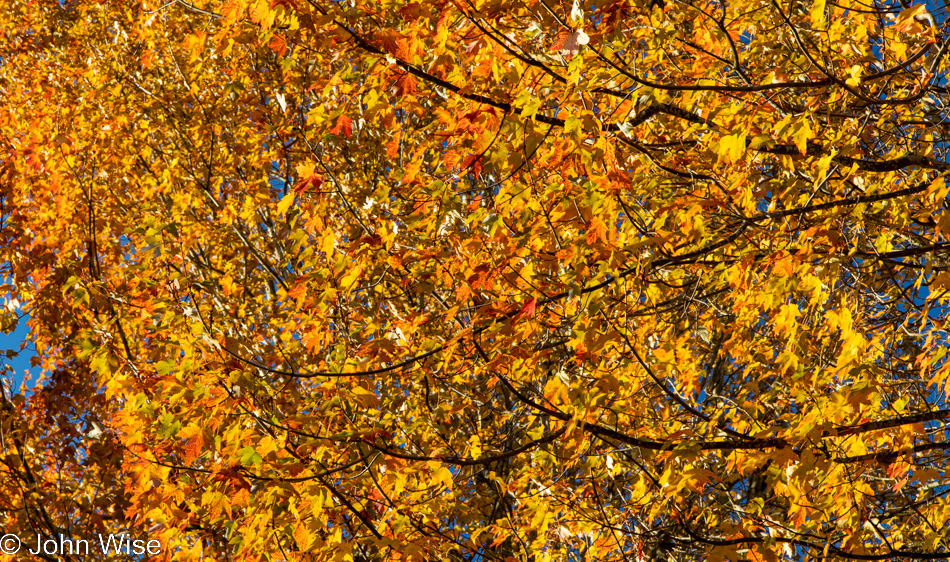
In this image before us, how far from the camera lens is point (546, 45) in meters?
4.11

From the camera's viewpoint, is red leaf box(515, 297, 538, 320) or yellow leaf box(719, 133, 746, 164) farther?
red leaf box(515, 297, 538, 320)

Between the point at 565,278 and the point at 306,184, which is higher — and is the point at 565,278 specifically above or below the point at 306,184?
below

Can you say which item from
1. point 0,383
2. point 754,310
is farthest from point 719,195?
point 0,383

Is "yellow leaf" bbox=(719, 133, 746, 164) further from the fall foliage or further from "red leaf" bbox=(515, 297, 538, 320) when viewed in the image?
"red leaf" bbox=(515, 297, 538, 320)

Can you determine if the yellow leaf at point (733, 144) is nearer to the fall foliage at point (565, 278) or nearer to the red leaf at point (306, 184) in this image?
the fall foliage at point (565, 278)

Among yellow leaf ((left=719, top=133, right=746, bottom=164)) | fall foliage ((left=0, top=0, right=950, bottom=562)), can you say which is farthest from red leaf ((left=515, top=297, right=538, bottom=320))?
yellow leaf ((left=719, top=133, right=746, bottom=164))

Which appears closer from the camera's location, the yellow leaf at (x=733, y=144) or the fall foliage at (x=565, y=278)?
the yellow leaf at (x=733, y=144)

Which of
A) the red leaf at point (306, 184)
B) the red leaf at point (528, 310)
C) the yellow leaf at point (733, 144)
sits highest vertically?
the red leaf at point (306, 184)

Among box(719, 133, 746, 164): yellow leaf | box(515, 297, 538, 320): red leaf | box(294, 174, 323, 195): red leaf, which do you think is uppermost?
box(294, 174, 323, 195): red leaf

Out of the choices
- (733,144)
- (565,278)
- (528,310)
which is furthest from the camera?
(565,278)

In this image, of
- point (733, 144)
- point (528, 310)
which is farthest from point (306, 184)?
point (733, 144)

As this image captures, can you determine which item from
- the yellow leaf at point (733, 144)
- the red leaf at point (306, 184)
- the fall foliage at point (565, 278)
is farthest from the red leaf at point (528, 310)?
the red leaf at point (306, 184)

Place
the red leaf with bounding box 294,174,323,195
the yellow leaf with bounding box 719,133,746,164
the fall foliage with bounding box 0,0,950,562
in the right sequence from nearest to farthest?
the yellow leaf with bounding box 719,133,746,164 < the fall foliage with bounding box 0,0,950,562 < the red leaf with bounding box 294,174,323,195

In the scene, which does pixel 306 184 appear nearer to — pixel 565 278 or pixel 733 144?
pixel 565 278
